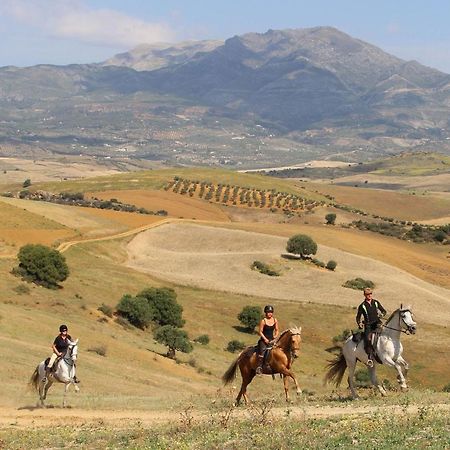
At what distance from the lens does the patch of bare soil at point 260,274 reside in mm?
76188

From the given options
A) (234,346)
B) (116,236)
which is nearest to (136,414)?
(234,346)

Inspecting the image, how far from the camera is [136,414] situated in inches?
985

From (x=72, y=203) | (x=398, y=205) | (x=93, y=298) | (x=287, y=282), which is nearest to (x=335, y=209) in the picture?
(x=398, y=205)

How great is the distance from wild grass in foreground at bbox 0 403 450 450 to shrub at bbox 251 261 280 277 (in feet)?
204

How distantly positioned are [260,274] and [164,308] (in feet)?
83.6

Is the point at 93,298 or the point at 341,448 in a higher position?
the point at 341,448

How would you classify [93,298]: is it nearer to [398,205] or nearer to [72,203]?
[72,203]

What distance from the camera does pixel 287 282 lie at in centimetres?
8119

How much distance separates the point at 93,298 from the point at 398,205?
146262mm

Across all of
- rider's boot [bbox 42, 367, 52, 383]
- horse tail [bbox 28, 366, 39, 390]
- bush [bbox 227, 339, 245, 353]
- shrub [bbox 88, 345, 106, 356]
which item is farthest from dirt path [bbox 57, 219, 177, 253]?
rider's boot [bbox 42, 367, 52, 383]

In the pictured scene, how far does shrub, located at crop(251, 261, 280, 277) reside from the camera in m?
84.2

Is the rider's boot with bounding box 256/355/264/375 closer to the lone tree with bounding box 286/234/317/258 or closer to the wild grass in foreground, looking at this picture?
the wild grass in foreground

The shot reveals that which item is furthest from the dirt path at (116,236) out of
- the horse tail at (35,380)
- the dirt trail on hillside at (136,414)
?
the dirt trail on hillside at (136,414)

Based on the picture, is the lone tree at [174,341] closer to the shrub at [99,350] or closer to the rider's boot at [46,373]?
the shrub at [99,350]
